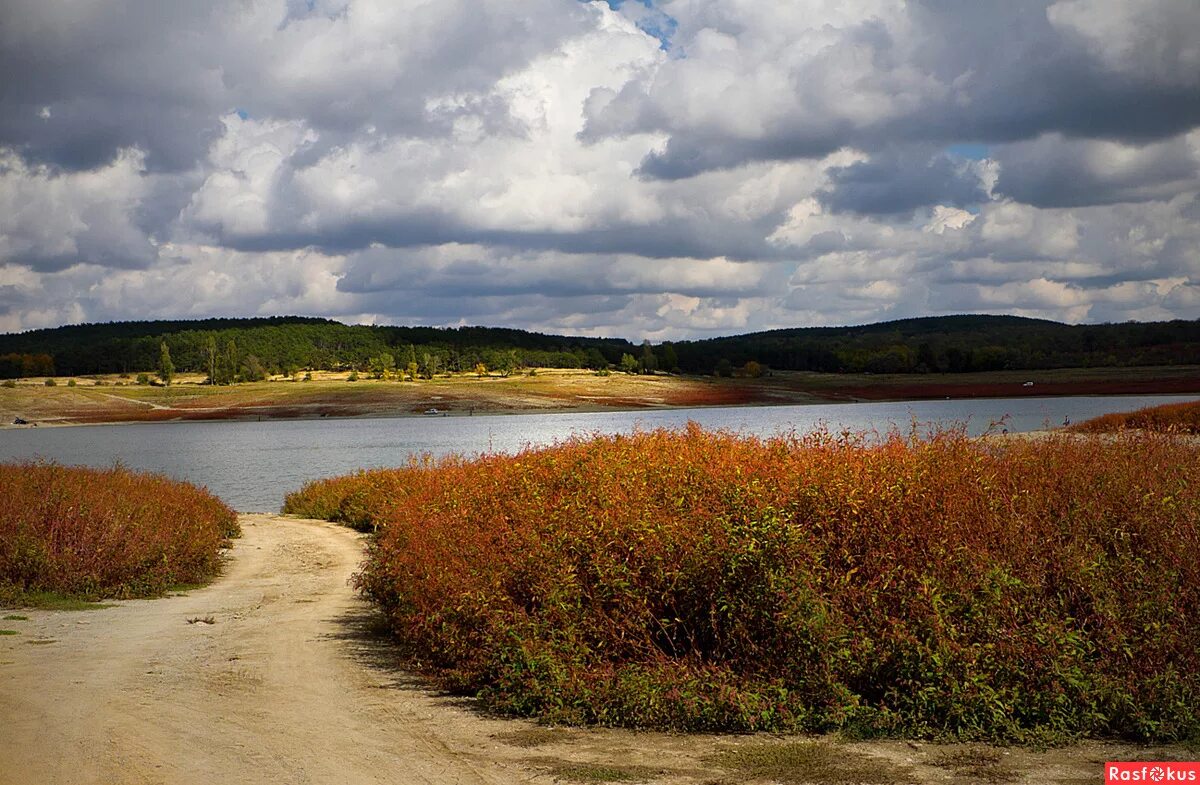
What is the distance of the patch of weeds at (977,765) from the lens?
7629 millimetres

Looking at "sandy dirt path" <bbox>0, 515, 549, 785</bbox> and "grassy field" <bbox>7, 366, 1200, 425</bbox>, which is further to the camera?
"grassy field" <bbox>7, 366, 1200, 425</bbox>

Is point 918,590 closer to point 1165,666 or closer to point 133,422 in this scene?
point 1165,666

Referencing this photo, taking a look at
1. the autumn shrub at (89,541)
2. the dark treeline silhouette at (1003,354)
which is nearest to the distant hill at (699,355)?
the dark treeline silhouette at (1003,354)

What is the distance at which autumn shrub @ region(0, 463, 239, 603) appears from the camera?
1756 cm

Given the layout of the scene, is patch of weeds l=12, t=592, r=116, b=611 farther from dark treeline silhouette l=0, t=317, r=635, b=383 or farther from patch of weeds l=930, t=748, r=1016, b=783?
dark treeline silhouette l=0, t=317, r=635, b=383

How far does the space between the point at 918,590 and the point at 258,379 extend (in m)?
162

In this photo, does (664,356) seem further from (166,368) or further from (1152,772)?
(1152,772)

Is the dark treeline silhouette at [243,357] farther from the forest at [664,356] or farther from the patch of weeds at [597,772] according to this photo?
the patch of weeds at [597,772]

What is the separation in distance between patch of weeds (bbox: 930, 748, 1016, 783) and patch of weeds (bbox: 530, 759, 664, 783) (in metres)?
2.21

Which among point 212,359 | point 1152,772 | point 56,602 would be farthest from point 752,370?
point 1152,772

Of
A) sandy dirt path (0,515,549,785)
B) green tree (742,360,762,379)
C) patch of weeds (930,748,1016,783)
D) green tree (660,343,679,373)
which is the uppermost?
green tree (660,343,679,373)

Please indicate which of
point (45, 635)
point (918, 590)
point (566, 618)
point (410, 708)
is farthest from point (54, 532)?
point (918, 590)

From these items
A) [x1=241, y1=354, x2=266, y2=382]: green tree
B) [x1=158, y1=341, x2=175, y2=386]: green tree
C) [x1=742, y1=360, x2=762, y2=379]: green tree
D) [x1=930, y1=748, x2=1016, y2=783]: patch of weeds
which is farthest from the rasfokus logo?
[x1=241, y1=354, x2=266, y2=382]: green tree

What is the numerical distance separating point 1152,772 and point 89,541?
1682 cm
